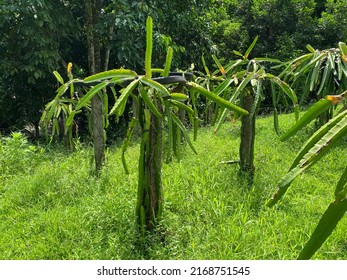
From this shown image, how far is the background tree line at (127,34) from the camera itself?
3697 millimetres

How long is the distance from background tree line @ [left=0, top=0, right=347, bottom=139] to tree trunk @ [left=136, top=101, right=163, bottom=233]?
7.13 feet

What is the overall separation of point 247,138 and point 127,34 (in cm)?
208

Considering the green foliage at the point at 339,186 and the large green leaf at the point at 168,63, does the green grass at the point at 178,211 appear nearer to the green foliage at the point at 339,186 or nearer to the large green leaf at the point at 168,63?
the large green leaf at the point at 168,63

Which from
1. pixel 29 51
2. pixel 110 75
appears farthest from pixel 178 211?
pixel 29 51

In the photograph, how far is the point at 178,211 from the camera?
1.92 meters

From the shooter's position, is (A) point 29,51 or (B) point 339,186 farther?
(A) point 29,51

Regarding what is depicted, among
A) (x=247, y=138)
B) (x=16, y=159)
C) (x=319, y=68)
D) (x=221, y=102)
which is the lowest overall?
(x=16, y=159)

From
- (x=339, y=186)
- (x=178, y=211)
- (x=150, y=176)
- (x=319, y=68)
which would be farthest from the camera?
(x=319, y=68)

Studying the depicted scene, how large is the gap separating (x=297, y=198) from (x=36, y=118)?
13.1 ft

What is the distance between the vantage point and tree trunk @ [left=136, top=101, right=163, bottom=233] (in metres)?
1.63

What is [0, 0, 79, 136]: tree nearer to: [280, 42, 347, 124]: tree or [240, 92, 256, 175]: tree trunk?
[240, 92, 256, 175]: tree trunk

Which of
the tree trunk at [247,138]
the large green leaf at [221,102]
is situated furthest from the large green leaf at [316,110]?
the tree trunk at [247,138]

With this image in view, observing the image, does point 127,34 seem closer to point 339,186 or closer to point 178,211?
point 178,211

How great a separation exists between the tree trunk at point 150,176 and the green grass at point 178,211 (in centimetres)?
7
